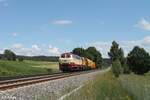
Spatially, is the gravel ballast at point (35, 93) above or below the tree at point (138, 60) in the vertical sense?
below

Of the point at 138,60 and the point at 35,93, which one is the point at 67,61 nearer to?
the point at 35,93

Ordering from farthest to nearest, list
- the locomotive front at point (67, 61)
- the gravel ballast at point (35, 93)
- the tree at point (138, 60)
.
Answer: the tree at point (138, 60) → the locomotive front at point (67, 61) → the gravel ballast at point (35, 93)

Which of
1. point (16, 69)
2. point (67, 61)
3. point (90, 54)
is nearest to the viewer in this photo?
point (16, 69)

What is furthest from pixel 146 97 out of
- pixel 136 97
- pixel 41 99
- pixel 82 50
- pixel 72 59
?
pixel 82 50

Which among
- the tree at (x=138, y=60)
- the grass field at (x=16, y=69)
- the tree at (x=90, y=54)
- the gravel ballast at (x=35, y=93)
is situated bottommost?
the gravel ballast at (x=35, y=93)

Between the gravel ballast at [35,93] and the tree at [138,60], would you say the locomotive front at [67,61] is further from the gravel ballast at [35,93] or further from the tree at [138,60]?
the tree at [138,60]

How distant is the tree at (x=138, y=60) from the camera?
5349 inches

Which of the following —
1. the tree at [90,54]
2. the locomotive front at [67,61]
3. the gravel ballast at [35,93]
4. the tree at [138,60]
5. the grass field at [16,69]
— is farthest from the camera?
the tree at [90,54]

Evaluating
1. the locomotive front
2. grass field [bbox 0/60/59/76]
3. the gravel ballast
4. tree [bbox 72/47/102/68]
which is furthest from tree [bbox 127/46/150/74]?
the gravel ballast

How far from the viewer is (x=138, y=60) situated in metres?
140

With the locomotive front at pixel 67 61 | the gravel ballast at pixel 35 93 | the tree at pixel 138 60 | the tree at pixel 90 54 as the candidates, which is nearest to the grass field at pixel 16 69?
the locomotive front at pixel 67 61

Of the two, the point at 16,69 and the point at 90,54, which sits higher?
the point at 90,54

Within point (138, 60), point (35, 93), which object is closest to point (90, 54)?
point (138, 60)

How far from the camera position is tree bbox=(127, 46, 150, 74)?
136 meters
